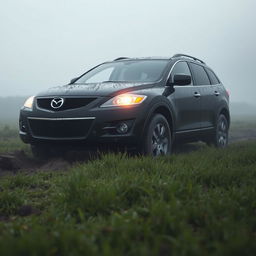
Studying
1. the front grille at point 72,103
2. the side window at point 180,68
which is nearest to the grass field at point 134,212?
the front grille at point 72,103

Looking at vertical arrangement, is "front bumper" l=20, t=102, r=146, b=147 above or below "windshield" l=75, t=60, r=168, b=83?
below

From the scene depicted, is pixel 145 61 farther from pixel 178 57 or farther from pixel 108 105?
pixel 108 105

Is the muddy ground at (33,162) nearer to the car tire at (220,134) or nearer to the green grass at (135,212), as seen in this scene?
the green grass at (135,212)

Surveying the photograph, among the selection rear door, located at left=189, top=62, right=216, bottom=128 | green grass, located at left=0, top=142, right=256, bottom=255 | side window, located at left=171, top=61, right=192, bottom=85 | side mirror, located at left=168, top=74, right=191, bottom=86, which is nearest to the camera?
green grass, located at left=0, top=142, right=256, bottom=255

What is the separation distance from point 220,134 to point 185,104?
2.02m

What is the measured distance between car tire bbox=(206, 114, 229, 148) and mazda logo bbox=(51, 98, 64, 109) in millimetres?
3628

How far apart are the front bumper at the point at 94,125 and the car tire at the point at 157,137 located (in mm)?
170

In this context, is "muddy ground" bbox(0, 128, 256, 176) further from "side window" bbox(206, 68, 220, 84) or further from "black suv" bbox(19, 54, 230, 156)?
"side window" bbox(206, 68, 220, 84)

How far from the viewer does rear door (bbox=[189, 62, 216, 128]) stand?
789cm

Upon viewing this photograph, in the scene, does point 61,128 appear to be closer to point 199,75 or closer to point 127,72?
point 127,72

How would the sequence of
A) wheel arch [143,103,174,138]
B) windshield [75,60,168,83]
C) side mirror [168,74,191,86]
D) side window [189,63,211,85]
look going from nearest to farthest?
wheel arch [143,103,174,138] < side mirror [168,74,191,86] < windshield [75,60,168,83] < side window [189,63,211,85]

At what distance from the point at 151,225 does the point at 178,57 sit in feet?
17.1

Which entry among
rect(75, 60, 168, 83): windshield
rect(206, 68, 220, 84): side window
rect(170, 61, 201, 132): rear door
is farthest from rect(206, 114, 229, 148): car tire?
rect(75, 60, 168, 83): windshield

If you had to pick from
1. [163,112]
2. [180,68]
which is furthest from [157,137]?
[180,68]
